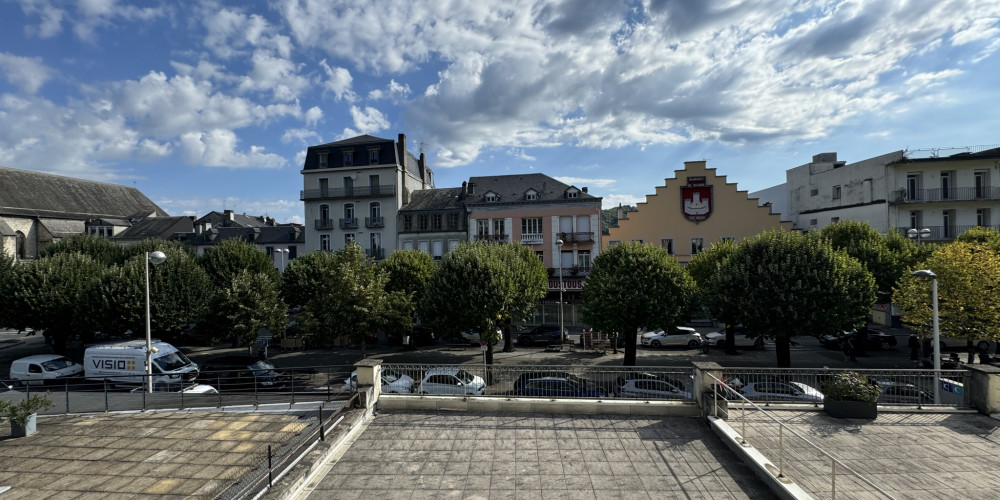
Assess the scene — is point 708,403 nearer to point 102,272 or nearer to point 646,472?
point 646,472

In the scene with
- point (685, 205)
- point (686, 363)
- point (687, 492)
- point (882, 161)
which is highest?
point (882, 161)

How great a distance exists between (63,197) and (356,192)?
4748cm

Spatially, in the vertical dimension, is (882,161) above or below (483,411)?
above

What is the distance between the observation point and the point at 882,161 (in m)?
39.2

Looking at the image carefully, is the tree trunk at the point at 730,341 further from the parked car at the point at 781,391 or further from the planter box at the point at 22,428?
the planter box at the point at 22,428

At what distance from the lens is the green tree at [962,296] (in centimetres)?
2136

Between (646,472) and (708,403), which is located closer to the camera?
(646,472)

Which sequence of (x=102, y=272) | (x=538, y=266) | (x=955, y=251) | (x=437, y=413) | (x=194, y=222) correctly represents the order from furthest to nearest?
(x=194, y=222)
(x=538, y=266)
(x=102, y=272)
(x=955, y=251)
(x=437, y=413)

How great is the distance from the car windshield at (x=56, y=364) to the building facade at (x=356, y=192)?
2345 cm

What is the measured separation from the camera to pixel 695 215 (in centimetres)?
4022

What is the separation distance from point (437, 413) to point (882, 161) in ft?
151

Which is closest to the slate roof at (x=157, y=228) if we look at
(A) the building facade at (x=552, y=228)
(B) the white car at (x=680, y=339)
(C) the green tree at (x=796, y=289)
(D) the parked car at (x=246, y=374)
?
(A) the building facade at (x=552, y=228)

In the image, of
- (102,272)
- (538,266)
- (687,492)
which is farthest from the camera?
(538,266)

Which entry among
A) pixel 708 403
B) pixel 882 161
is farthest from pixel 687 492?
pixel 882 161
